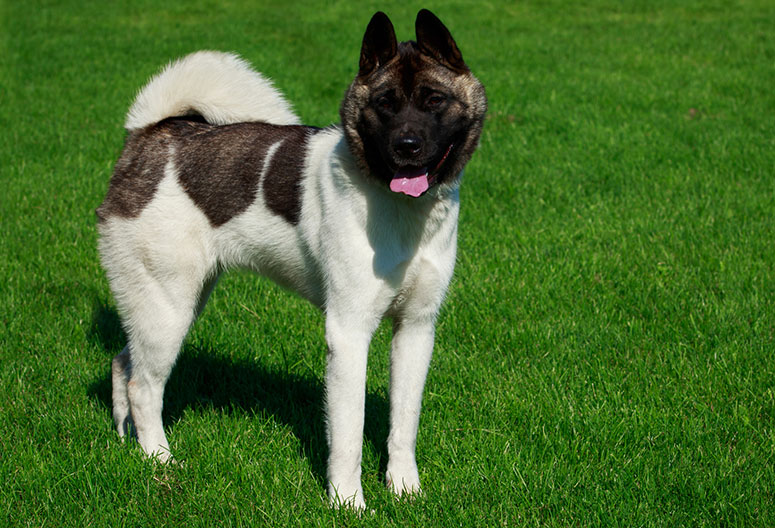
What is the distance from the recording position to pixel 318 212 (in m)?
3.74

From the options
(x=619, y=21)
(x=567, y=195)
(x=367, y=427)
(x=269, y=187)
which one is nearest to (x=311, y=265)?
(x=269, y=187)

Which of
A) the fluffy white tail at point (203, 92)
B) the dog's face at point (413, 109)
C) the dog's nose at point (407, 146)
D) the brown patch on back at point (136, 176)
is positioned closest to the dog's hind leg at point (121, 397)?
the brown patch on back at point (136, 176)

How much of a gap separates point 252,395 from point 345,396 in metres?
1.24

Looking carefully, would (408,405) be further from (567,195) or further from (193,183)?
(567,195)

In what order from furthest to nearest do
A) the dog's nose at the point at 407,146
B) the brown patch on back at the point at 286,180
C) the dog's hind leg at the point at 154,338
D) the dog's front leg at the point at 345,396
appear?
1. the dog's hind leg at the point at 154,338
2. the brown patch on back at the point at 286,180
3. the dog's front leg at the point at 345,396
4. the dog's nose at the point at 407,146

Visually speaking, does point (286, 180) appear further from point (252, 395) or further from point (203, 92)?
point (252, 395)

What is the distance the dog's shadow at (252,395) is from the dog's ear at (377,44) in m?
1.79

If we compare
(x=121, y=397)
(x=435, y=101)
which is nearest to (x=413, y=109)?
(x=435, y=101)

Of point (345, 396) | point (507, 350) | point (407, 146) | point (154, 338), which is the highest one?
point (407, 146)

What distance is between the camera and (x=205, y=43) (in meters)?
14.3

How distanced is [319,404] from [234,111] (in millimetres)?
1588

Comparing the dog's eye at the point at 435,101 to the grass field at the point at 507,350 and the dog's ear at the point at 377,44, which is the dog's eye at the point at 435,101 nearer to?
the dog's ear at the point at 377,44

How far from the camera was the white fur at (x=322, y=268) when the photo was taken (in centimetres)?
353

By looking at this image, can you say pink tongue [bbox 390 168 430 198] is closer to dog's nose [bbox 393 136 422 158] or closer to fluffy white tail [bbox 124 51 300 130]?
dog's nose [bbox 393 136 422 158]
